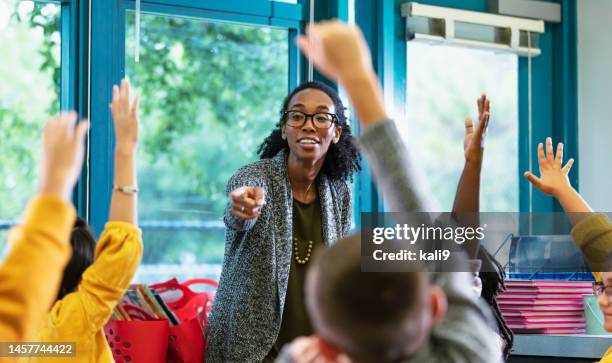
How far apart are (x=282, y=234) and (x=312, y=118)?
0.37 meters

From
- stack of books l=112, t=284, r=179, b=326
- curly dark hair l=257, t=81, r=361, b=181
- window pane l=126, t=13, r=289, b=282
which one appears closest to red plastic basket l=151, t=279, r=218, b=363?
stack of books l=112, t=284, r=179, b=326

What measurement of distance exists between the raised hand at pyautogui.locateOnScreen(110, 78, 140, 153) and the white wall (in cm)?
280

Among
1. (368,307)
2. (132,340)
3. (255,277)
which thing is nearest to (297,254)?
(255,277)

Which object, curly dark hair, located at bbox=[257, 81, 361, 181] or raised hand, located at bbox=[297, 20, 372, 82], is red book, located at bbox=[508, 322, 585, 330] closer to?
curly dark hair, located at bbox=[257, 81, 361, 181]

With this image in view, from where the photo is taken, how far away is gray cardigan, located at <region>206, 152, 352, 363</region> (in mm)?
2607

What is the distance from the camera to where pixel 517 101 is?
161 inches

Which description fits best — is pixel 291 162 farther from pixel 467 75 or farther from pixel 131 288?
pixel 467 75

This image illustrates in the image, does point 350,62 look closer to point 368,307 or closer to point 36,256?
point 368,307

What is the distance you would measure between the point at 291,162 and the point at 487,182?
1.50 meters

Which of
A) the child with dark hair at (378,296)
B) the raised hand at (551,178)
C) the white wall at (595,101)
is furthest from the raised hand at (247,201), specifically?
the white wall at (595,101)

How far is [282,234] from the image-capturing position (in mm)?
2668

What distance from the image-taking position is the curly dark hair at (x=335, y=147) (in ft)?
9.41

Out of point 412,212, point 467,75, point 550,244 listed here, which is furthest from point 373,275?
point 467,75

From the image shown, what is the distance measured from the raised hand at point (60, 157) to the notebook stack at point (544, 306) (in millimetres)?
2237
